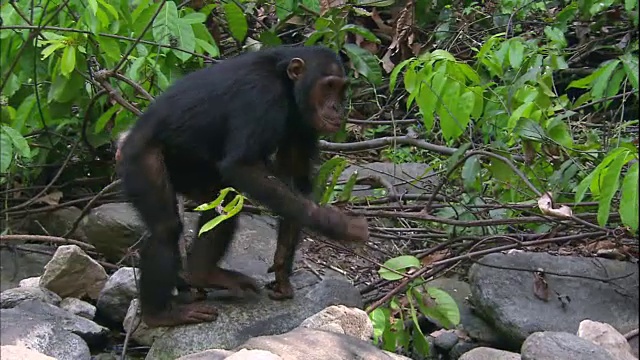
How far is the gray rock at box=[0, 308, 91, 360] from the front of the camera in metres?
5.17

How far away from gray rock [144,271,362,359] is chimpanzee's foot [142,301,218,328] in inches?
1.7

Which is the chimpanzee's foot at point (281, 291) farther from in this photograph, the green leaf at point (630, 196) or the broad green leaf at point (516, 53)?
the green leaf at point (630, 196)

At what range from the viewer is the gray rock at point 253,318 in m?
5.25

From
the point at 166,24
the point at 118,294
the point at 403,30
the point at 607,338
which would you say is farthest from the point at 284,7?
the point at 607,338

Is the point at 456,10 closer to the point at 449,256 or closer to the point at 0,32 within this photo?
the point at 449,256

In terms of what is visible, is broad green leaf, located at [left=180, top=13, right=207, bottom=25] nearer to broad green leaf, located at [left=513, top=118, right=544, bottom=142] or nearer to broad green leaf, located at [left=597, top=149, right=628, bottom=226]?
broad green leaf, located at [left=513, top=118, right=544, bottom=142]

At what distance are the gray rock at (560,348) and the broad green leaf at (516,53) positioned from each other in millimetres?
1985

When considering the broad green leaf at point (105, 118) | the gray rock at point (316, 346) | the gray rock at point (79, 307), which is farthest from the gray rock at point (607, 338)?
the broad green leaf at point (105, 118)

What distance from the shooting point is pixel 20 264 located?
7.82 metres

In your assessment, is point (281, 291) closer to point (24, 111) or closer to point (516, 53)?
point (516, 53)

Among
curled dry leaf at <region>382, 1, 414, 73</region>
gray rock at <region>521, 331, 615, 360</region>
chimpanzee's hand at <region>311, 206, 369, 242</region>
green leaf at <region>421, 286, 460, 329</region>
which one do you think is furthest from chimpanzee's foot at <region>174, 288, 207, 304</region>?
curled dry leaf at <region>382, 1, 414, 73</region>

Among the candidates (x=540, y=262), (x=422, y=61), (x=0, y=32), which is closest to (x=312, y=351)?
(x=422, y=61)

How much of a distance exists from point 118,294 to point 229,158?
6.34 feet

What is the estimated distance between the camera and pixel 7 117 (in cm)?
691
